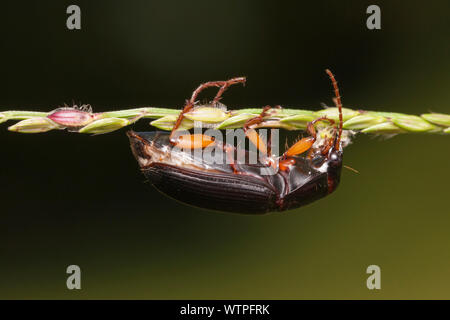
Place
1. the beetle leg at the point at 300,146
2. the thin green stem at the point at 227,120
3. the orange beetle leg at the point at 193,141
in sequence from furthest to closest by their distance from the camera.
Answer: the beetle leg at the point at 300,146 → the orange beetle leg at the point at 193,141 → the thin green stem at the point at 227,120

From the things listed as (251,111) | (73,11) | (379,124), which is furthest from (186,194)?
(73,11)

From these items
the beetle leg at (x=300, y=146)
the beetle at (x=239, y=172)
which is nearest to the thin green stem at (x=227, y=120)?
the beetle at (x=239, y=172)

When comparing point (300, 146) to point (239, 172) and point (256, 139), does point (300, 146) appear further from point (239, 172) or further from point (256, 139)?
point (239, 172)

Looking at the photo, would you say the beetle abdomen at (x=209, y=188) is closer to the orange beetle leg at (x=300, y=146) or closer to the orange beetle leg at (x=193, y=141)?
the orange beetle leg at (x=193, y=141)

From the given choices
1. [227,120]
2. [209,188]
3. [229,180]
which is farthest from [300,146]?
[227,120]

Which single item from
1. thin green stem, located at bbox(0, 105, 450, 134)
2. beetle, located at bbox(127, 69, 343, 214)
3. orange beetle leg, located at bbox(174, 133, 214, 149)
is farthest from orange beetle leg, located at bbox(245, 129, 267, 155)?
thin green stem, located at bbox(0, 105, 450, 134)

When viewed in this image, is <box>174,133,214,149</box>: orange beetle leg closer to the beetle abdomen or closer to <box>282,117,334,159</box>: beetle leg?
the beetle abdomen

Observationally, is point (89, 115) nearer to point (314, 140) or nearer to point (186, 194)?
point (186, 194)
